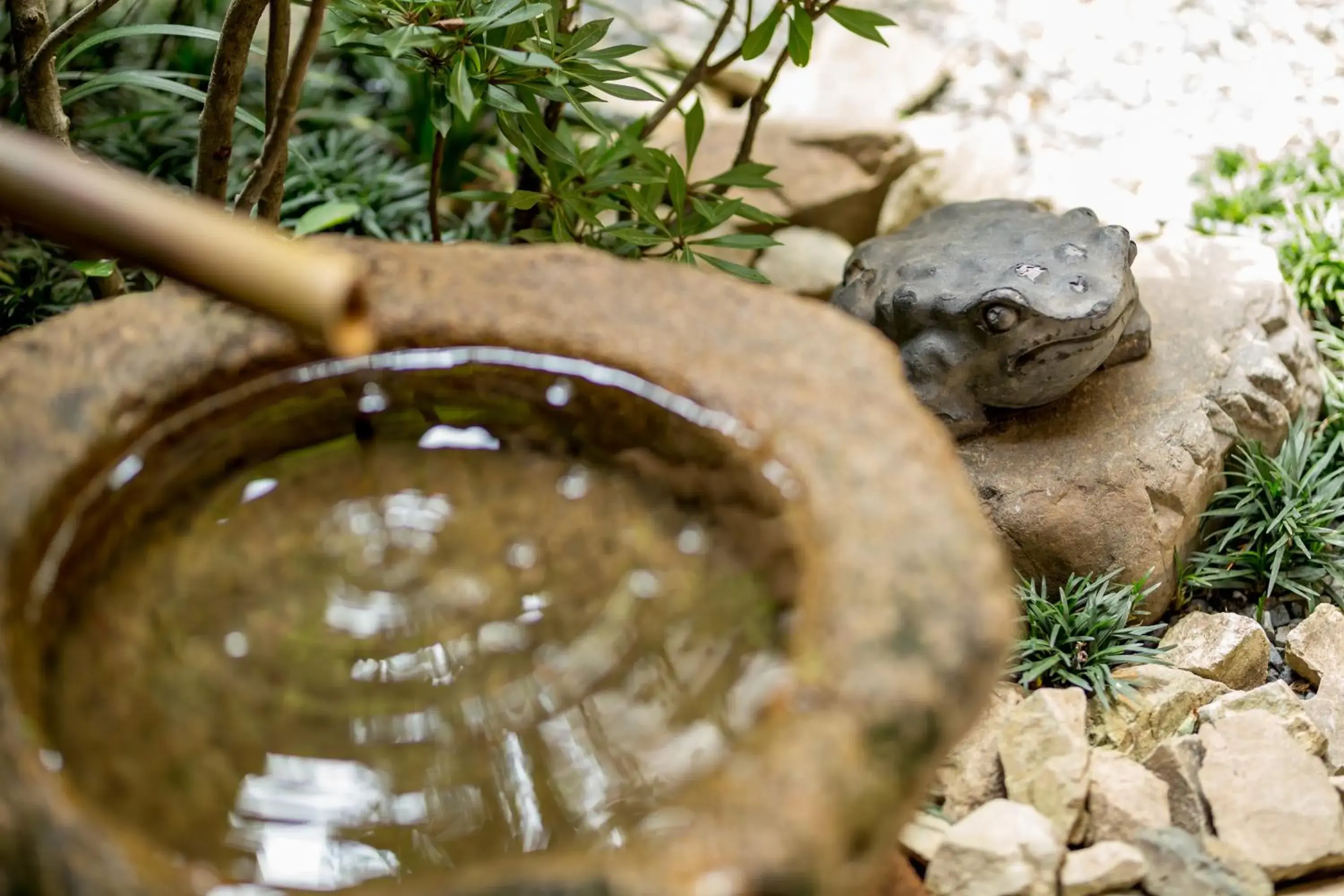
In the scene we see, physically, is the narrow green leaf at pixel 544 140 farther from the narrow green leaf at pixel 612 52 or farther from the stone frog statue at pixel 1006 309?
the stone frog statue at pixel 1006 309

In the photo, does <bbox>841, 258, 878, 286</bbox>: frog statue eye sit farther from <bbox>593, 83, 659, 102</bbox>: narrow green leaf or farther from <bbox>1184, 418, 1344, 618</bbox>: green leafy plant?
<bbox>1184, 418, 1344, 618</bbox>: green leafy plant

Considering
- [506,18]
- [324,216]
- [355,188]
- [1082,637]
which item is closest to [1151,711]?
[1082,637]

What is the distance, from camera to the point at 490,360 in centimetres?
174

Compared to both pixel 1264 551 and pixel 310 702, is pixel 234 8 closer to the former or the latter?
pixel 310 702

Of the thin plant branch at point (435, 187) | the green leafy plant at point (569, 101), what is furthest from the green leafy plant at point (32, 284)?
the green leafy plant at point (569, 101)

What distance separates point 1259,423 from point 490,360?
211cm

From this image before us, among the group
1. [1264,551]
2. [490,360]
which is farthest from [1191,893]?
[490,360]

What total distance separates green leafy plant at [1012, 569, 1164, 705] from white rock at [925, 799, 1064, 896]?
0.53 metres

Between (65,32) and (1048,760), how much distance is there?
8.14 ft

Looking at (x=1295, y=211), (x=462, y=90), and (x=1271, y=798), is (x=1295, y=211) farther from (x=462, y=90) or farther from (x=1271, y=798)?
(x=462, y=90)

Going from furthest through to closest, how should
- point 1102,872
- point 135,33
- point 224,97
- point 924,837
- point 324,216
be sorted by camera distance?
point 324,216, point 135,33, point 224,97, point 924,837, point 1102,872

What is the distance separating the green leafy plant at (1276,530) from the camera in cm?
279

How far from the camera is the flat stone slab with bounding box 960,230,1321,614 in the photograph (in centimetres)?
262

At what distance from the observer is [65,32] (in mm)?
2316
